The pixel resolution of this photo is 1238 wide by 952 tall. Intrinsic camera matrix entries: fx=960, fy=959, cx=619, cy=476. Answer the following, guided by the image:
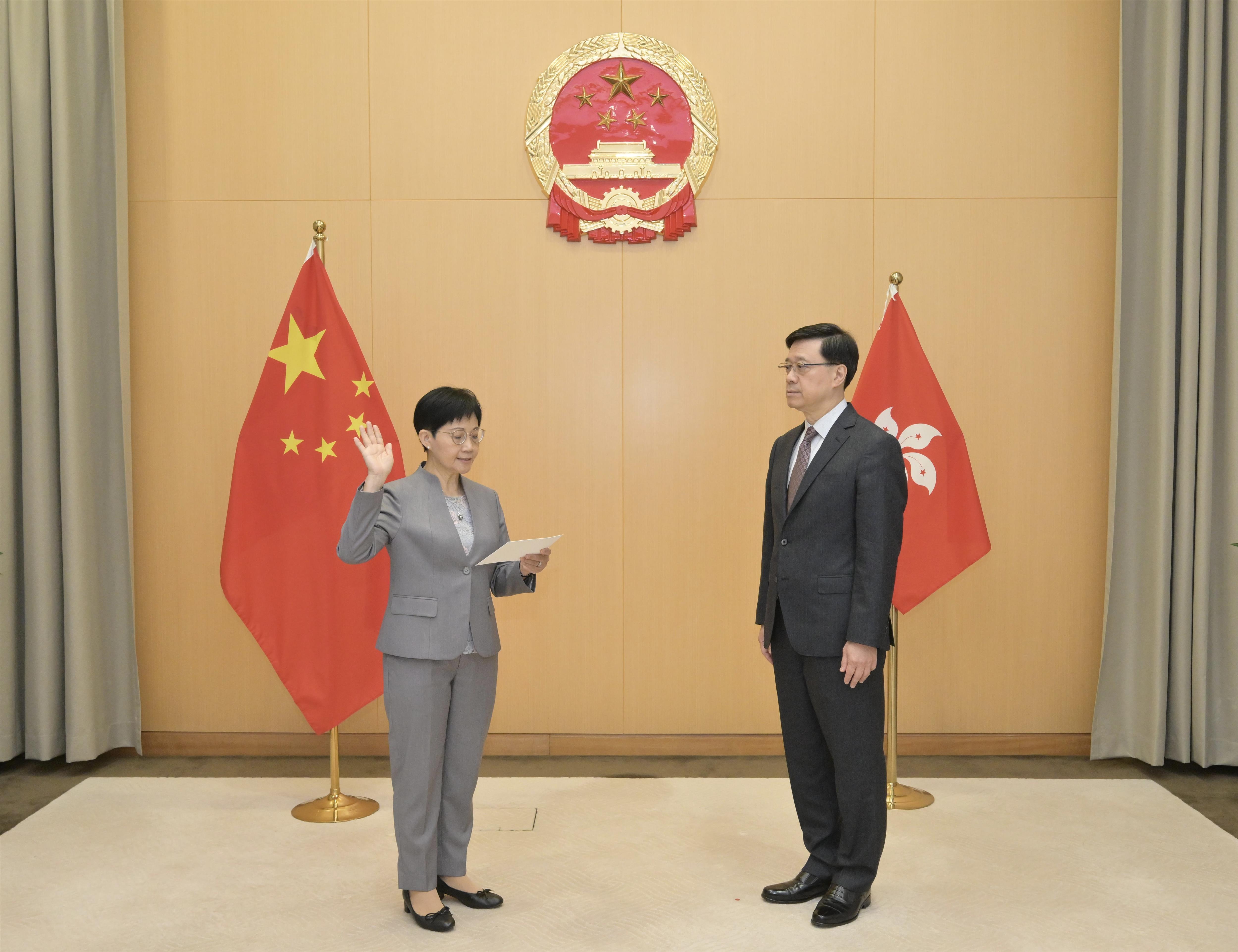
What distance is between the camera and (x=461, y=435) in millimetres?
2578

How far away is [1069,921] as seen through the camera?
263 centimetres

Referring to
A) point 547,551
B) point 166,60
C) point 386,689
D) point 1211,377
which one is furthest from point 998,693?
point 166,60

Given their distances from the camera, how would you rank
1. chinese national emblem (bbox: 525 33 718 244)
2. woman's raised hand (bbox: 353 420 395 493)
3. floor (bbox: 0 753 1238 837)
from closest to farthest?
woman's raised hand (bbox: 353 420 395 493), floor (bbox: 0 753 1238 837), chinese national emblem (bbox: 525 33 718 244)

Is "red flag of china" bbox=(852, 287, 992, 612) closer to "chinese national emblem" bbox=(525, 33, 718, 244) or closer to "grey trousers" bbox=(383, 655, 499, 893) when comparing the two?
"chinese national emblem" bbox=(525, 33, 718, 244)

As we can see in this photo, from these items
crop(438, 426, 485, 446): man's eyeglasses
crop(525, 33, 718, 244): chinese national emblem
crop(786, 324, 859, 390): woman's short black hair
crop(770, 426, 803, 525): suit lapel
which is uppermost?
crop(525, 33, 718, 244): chinese national emblem

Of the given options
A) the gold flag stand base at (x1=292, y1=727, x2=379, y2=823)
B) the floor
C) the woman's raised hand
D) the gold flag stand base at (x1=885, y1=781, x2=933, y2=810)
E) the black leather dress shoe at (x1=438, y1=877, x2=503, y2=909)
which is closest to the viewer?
the woman's raised hand

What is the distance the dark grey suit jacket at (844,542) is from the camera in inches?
99.7

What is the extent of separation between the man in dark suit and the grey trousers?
882mm

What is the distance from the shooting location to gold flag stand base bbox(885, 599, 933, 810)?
3527mm

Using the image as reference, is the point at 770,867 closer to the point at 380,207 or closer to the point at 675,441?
the point at 675,441

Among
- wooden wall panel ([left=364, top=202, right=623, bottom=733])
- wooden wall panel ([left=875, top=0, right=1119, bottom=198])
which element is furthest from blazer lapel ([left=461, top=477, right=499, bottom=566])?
wooden wall panel ([left=875, top=0, right=1119, bottom=198])

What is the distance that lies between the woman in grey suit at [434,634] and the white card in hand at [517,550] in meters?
A: 0.08

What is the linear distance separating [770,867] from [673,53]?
3177mm

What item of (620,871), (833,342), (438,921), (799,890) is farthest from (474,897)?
(833,342)
